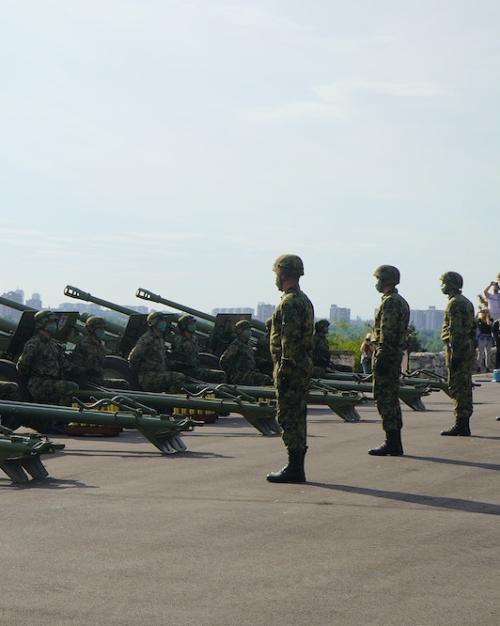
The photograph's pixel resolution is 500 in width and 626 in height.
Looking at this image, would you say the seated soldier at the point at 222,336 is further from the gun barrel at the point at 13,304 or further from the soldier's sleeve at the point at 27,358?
the soldier's sleeve at the point at 27,358

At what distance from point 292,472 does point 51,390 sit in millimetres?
5287

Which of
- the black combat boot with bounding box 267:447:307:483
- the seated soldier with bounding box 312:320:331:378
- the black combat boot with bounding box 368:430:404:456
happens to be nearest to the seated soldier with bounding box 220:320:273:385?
the seated soldier with bounding box 312:320:331:378

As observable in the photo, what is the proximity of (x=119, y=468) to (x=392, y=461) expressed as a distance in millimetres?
2617

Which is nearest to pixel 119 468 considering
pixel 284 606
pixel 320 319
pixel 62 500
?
pixel 62 500

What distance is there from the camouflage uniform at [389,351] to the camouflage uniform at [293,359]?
1997 millimetres

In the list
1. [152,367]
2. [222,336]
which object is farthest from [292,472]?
[222,336]

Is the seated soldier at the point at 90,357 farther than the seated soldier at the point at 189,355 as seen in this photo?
No

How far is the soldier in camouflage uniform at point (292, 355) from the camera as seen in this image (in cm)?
997

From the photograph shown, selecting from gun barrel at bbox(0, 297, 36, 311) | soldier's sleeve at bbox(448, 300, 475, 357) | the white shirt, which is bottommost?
soldier's sleeve at bbox(448, 300, 475, 357)

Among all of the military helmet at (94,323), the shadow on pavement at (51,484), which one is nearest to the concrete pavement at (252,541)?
the shadow on pavement at (51,484)

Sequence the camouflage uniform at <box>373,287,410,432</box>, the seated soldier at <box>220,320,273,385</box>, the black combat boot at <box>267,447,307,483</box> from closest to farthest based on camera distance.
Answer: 1. the black combat boot at <box>267,447,307,483</box>
2. the camouflage uniform at <box>373,287,410,432</box>
3. the seated soldier at <box>220,320,273,385</box>

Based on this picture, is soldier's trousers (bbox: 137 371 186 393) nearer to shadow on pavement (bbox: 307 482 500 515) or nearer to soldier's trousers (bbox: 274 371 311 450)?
soldier's trousers (bbox: 274 371 311 450)

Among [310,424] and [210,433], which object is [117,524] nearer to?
[210,433]

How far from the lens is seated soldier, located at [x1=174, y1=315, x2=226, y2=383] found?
60.3 feet
